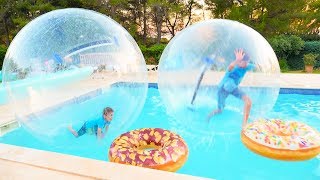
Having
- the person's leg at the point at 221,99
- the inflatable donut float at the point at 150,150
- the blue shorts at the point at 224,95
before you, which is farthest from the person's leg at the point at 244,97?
the inflatable donut float at the point at 150,150

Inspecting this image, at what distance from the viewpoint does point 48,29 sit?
13.8 ft

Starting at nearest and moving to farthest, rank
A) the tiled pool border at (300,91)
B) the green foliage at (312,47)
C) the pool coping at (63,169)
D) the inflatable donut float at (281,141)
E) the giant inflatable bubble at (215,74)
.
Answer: the pool coping at (63,169) → the giant inflatable bubble at (215,74) → the inflatable donut float at (281,141) → the tiled pool border at (300,91) → the green foliage at (312,47)

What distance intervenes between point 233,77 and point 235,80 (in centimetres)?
6

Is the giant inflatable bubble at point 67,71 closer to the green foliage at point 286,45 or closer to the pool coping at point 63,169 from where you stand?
the pool coping at point 63,169

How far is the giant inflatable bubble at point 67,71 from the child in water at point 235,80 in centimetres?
125

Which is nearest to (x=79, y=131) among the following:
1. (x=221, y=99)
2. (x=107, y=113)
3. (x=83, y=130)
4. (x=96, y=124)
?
(x=83, y=130)

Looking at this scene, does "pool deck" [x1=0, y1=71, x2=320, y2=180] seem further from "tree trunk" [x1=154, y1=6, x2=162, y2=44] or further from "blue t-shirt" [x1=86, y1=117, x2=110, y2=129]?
"tree trunk" [x1=154, y1=6, x2=162, y2=44]

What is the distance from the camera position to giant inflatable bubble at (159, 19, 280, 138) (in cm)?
410

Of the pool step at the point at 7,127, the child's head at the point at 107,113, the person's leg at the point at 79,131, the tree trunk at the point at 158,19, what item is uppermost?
the tree trunk at the point at 158,19

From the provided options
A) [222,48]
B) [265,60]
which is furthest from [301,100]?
[222,48]

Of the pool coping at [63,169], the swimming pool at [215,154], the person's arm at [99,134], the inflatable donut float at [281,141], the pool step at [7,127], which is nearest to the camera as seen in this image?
the pool coping at [63,169]

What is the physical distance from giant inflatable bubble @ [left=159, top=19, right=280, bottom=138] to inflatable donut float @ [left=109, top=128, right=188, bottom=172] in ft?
1.53

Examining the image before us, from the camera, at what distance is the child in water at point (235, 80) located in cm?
404

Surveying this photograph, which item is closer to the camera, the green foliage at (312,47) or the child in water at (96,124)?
the child in water at (96,124)
